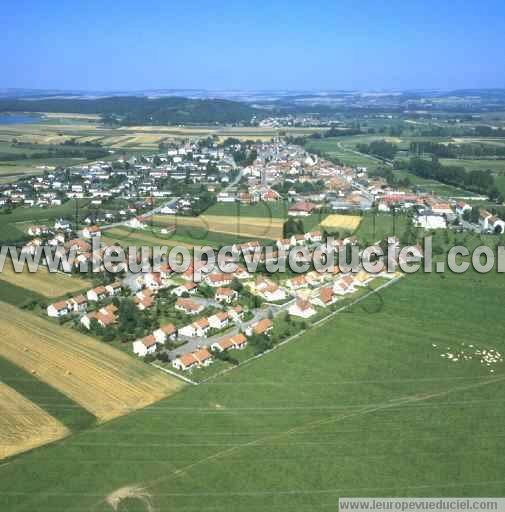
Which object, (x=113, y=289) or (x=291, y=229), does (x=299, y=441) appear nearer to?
(x=113, y=289)

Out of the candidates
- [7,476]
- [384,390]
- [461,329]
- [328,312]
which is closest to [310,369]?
[384,390]

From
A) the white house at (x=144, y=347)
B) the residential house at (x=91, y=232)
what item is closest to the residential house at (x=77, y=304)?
the white house at (x=144, y=347)

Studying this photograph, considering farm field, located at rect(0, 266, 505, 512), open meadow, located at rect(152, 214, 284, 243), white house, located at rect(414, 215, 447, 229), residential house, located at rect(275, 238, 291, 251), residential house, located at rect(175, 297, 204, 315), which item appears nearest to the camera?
farm field, located at rect(0, 266, 505, 512)

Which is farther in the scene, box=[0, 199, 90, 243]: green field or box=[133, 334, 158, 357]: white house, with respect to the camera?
box=[0, 199, 90, 243]: green field

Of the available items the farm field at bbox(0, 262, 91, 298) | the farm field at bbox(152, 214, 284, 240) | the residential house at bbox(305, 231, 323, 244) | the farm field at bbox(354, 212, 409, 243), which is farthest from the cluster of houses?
the farm field at bbox(354, 212, 409, 243)

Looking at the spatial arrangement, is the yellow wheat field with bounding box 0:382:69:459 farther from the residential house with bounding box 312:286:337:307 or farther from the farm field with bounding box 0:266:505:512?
the residential house with bounding box 312:286:337:307

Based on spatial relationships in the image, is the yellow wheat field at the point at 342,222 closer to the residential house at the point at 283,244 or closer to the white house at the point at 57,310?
the residential house at the point at 283,244

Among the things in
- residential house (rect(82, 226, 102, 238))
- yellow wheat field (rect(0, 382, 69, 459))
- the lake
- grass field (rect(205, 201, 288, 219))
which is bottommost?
yellow wheat field (rect(0, 382, 69, 459))
